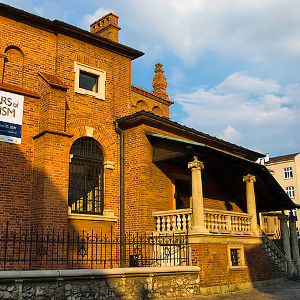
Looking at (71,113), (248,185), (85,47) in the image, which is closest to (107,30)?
(85,47)

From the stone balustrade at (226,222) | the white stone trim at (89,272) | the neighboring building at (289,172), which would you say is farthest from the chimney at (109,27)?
the neighboring building at (289,172)

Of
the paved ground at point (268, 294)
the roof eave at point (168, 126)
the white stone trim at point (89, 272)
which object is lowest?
the paved ground at point (268, 294)

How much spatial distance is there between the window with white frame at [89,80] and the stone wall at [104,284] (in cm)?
723

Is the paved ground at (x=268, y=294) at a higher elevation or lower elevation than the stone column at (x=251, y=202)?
lower

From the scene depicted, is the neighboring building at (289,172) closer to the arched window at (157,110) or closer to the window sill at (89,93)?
the arched window at (157,110)

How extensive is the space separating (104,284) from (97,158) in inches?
231

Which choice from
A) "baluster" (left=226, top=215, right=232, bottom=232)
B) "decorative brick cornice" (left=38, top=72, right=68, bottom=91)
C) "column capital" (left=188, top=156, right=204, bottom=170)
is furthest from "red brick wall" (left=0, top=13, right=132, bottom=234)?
"baluster" (left=226, top=215, right=232, bottom=232)

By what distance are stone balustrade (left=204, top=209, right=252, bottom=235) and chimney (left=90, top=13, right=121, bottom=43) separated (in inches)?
338

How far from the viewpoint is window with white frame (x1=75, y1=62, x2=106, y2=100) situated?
1453cm

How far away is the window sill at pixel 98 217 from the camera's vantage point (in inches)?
509

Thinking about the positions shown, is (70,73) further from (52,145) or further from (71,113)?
(52,145)

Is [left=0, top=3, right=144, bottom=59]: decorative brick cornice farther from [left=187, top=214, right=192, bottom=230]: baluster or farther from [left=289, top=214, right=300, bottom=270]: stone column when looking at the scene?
[left=289, top=214, right=300, bottom=270]: stone column

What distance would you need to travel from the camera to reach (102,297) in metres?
9.28

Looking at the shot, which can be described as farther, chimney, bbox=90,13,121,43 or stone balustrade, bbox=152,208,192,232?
chimney, bbox=90,13,121,43
